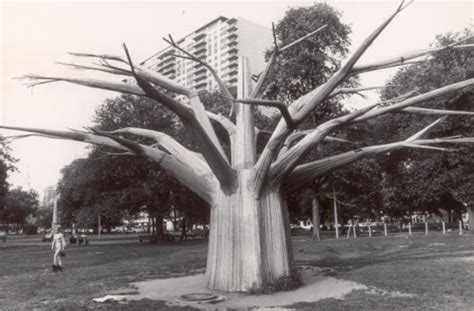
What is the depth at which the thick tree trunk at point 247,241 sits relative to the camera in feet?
37.7

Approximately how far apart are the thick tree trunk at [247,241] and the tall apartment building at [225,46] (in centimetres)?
9623

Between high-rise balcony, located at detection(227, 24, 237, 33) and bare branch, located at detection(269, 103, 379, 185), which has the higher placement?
high-rise balcony, located at detection(227, 24, 237, 33)

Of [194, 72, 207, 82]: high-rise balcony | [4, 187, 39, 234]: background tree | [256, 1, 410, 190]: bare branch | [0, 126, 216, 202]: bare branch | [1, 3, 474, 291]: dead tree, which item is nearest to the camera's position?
[256, 1, 410, 190]: bare branch

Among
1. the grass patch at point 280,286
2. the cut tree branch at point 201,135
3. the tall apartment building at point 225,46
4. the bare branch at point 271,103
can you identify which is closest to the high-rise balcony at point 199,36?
the tall apartment building at point 225,46

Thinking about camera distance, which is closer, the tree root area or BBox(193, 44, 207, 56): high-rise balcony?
the tree root area

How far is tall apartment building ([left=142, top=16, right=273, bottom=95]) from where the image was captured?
114m

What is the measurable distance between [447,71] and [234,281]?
1212 inches

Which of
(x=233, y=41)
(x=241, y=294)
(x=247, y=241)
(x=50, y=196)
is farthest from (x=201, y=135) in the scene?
(x=50, y=196)

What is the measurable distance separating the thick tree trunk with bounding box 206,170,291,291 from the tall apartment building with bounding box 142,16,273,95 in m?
96.2

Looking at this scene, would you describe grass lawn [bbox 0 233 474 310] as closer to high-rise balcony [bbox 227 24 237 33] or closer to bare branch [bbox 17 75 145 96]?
bare branch [bbox 17 75 145 96]

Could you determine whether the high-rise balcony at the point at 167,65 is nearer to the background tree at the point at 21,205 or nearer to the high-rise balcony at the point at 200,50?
the high-rise balcony at the point at 200,50

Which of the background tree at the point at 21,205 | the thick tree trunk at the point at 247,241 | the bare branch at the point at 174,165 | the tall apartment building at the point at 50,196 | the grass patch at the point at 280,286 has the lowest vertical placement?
the grass patch at the point at 280,286

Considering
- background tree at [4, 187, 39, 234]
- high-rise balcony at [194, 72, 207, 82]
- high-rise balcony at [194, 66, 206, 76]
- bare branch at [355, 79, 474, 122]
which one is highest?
high-rise balcony at [194, 66, 206, 76]

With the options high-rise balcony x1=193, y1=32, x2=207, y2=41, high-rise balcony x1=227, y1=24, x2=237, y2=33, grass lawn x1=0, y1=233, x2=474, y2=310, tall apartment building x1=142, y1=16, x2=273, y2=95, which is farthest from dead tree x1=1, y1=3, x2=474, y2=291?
high-rise balcony x1=193, y1=32, x2=207, y2=41
